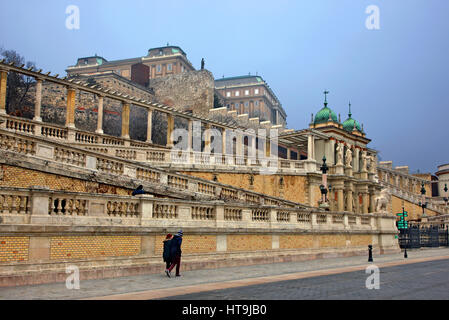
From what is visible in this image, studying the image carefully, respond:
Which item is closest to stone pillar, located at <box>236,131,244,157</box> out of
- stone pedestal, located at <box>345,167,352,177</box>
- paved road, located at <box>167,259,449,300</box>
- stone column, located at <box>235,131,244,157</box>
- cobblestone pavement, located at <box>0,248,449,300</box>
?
stone column, located at <box>235,131,244,157</box>

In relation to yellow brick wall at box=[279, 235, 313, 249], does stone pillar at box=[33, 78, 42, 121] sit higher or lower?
higher

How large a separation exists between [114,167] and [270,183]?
55.5ft

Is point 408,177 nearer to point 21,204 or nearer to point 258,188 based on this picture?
point 258,188

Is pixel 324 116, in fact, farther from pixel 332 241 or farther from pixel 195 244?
pixel 195 244

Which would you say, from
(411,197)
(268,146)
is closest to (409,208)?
(411,197)

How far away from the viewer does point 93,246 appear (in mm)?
14133

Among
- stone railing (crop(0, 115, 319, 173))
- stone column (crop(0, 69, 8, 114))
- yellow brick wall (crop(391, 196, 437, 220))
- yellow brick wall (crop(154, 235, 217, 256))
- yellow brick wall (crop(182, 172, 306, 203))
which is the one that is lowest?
yellow brick wall (crop(154, 235, 217, 256))

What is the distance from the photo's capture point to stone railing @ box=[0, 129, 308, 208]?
18.1 metres

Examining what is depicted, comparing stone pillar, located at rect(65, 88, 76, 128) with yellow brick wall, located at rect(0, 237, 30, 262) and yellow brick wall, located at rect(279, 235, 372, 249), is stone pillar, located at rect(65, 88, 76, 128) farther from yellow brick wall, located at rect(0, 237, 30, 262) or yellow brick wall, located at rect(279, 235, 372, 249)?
yellow brick wall, located at rect(0, 237, 30, 262)

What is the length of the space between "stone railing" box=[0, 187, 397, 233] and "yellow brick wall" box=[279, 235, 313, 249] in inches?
18.7

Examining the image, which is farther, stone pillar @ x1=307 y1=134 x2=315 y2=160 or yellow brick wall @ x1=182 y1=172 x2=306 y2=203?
stone pillar @ x1=307 y1=134 x2=315 y2=160

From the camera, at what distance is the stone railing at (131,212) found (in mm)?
12805
